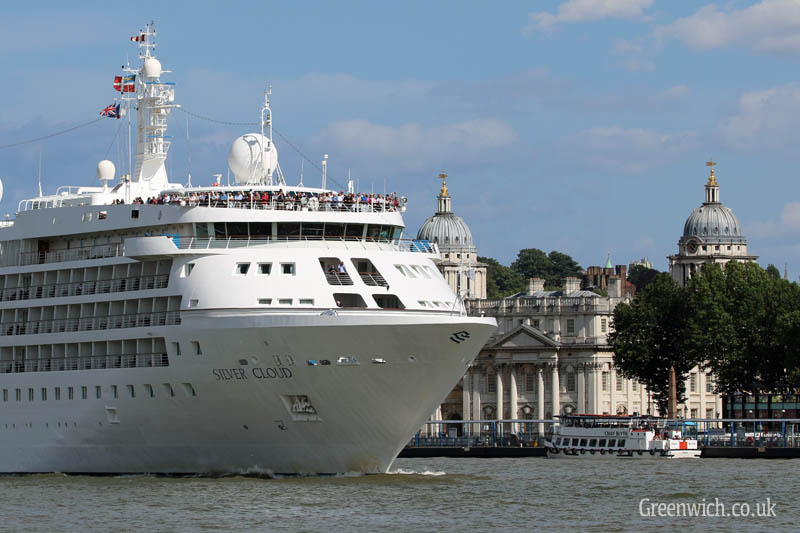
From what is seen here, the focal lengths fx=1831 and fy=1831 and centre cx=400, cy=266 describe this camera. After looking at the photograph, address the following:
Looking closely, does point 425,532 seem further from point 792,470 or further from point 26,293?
point 792,470

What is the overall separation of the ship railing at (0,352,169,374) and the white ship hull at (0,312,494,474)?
1.53 feet

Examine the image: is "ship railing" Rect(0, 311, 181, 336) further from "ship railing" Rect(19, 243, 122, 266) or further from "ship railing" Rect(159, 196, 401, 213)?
"ship railing" Rect(159, 196, 401, 213)

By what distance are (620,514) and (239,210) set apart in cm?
1876

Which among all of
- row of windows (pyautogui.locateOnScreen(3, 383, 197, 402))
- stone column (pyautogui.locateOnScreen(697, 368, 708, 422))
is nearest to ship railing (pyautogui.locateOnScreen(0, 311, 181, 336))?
row of windows (pyautogui.locateOnScreen(3, 383, 197, 402))

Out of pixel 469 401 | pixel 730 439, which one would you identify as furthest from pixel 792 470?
pixel 469 401

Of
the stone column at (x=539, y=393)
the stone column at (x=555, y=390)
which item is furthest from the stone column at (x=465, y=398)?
the stone column at (x=555, y=390)

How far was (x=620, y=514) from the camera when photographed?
60.1 metres

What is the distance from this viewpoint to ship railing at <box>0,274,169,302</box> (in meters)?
69.6

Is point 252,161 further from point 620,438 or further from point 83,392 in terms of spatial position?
point 620,438

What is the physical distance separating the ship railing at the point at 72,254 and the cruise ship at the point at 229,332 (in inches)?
3.5

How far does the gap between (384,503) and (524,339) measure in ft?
373

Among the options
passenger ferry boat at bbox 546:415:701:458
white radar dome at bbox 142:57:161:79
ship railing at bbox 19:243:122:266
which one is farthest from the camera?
passenger ferry boat at bbox 546:415:701:458

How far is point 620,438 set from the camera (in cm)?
11256

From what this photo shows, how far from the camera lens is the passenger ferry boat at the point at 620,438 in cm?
11050
